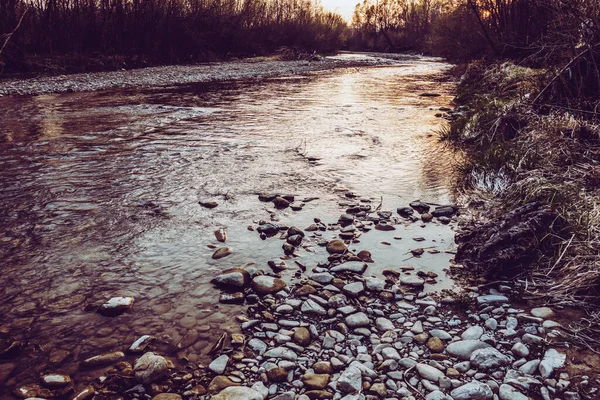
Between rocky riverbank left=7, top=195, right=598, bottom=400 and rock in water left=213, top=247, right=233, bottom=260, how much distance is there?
29 cm

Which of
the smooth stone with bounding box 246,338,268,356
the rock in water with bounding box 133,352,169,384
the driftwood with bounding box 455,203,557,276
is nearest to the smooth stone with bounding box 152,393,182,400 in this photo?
the rock in water with bounding box 133,352,169,384

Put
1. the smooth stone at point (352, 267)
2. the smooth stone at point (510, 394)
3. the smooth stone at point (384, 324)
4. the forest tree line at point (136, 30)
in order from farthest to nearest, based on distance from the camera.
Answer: the forest tree line at point (136, 30), the smooth stone at point (352, 267), the smooth stone at point (384, 324), the smooth stone at point (510, 394)

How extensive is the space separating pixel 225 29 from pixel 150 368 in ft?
118

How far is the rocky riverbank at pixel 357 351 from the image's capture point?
206 centimetres

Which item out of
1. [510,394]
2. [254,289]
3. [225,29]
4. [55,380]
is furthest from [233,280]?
[225,29]

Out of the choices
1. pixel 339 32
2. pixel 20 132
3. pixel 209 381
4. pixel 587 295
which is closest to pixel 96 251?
pixel 209 381

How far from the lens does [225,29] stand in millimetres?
34406

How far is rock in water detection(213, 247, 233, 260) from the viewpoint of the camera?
354cm

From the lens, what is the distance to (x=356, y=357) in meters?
2.32

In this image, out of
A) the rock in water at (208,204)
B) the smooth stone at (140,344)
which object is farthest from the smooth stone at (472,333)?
the rock in water at (208,204)

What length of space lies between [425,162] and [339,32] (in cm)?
5638

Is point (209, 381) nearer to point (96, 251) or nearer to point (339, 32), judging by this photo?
point (96, 251)

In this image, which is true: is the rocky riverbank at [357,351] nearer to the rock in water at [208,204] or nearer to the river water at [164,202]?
the river water at [164,202]

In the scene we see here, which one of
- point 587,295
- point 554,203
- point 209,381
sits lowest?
point 209,381
